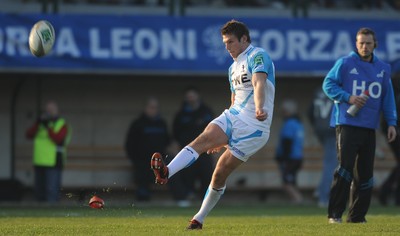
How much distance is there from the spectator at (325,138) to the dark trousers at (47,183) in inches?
181

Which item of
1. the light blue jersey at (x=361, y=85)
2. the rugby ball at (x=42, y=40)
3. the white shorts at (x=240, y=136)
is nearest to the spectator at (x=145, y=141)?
the rugby ball at (x=42, y=40)

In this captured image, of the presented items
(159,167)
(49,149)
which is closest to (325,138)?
(49,149)

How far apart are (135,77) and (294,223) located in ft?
30.1

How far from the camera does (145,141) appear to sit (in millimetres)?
19516

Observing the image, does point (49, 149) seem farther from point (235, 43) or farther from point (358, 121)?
point (235, 43)

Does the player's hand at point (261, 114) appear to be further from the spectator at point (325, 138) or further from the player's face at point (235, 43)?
the spectator at point (325, 138)

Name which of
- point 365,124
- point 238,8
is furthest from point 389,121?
point 238,8

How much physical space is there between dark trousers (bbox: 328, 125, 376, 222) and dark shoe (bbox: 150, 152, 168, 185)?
2680 millimetres

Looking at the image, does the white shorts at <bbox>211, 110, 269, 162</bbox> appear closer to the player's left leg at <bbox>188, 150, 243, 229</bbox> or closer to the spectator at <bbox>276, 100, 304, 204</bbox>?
the player's left leg at <bbox>188, 150, 243, 229</bbox>

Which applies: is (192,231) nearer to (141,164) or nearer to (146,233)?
(146,233)

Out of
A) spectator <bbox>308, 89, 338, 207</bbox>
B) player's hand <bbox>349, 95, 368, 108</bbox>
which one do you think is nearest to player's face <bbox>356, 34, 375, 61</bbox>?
player's hand <bbox>349, 95, 368, 108</bbox>

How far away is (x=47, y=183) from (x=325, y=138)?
16.5 ft

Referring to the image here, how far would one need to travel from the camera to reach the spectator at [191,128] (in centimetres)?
1903

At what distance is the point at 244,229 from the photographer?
1088 cm
